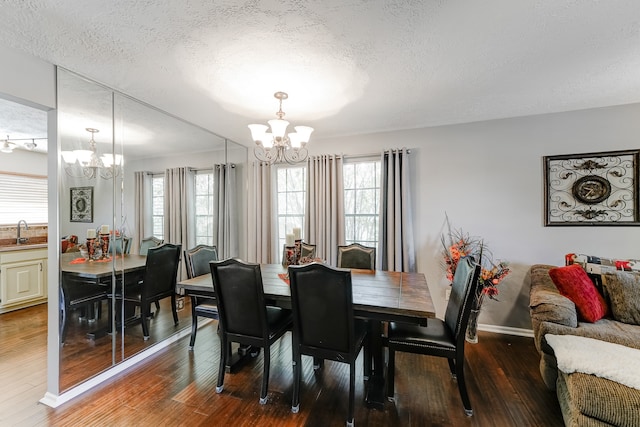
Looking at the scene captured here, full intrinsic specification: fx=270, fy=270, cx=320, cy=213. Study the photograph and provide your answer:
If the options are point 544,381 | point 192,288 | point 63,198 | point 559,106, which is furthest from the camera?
point 559,106

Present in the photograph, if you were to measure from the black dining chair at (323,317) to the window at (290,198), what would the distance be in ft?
7.65

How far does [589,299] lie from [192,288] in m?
3.45

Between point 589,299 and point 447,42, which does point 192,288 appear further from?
point 589,299

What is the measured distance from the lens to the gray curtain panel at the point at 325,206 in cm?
389

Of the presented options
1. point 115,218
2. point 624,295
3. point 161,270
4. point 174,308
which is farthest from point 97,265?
point 624,295

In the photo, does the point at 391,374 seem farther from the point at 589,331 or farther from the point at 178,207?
the point at 178,207

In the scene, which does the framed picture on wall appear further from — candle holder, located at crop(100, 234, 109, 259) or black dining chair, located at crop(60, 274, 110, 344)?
black dining chair, located at crop(60, 274, 110, 344)

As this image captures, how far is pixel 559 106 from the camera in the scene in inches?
116

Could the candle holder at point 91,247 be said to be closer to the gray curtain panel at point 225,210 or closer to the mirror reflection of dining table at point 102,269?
the mirror reflection of dining table at point 102,269

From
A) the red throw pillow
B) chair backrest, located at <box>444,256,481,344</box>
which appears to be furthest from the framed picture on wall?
the red throw pillow

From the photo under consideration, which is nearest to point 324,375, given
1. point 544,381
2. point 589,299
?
point 544,381

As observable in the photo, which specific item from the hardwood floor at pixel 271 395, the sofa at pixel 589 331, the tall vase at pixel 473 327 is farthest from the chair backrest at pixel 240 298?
the tall vase at pixel 473 327

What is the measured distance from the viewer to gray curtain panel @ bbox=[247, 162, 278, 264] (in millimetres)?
4309

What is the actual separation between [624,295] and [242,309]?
128 inches
